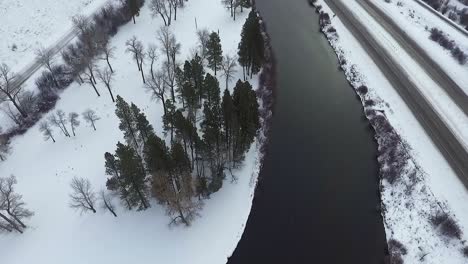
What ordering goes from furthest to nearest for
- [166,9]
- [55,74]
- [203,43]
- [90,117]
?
[166,9], [203,43], [55,74], [90,117]

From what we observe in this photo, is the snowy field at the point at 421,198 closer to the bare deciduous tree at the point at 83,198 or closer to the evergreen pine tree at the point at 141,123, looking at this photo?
the evergreen pine tree at the point at 141,123

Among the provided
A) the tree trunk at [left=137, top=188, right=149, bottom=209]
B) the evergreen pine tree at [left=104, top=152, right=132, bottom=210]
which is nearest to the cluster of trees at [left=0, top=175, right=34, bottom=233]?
the evergreen pine tree at [left=104, top=152, right=132, bottom=210]

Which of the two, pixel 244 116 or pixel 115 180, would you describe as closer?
pixel 115 180

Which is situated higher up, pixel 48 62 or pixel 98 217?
pixel 48 62

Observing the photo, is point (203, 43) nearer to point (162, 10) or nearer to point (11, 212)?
point (162, 10)

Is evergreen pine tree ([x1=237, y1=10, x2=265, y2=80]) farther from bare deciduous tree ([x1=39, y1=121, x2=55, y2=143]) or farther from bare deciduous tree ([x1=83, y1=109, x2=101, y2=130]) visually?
bare deciduous tree ([x1=39, y1=121, x2=55, y2=143])

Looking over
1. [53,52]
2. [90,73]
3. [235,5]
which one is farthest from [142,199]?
[235,5]

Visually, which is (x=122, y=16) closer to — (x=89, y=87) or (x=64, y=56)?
(x=64, y=56)
